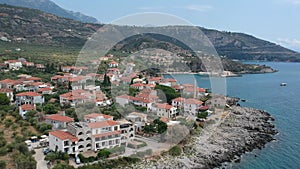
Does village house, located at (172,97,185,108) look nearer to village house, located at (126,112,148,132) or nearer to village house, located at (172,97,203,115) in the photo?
village house, located at (172,97,203,115)

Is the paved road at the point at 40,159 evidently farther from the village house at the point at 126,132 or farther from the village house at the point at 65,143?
the village house at the point at 126,132

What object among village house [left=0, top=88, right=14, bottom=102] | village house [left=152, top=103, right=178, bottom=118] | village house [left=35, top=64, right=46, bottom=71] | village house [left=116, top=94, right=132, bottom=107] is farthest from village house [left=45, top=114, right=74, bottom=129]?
village house [left=35, top=64, right=46, bottom=71]

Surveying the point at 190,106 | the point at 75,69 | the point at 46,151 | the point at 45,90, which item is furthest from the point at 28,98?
the point at 75,69

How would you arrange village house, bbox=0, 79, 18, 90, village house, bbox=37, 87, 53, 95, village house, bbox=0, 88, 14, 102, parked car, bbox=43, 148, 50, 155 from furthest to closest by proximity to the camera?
village house, bbox=0, 79, 18, 90 < village house, bbox=37, 87, 53, 95 < village house, bbox=0, 88, 14, 102 < parked car, bbox=43, 148, 50, 155

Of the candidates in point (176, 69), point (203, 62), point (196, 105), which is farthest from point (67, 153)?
point (203, 62)

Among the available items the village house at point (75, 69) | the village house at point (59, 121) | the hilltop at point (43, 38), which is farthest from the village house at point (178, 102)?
the hilltop at point (43, 38)

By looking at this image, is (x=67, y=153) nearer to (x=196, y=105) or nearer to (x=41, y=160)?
(x=41, y=160)
